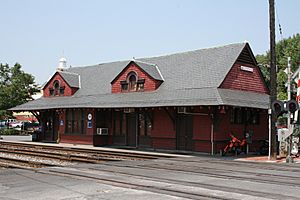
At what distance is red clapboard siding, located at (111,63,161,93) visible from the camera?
87.2 feet

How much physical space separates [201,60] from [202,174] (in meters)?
14.7

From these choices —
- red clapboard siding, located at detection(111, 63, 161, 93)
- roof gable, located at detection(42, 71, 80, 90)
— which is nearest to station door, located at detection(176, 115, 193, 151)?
red clapboard siding, located at detection(111, 63, 161, 93)

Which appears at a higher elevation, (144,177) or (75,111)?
(75,111)

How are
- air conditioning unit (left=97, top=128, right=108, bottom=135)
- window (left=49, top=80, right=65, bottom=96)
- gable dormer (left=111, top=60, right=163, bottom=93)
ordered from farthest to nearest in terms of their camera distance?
window (left=49, top=80, right=65, bottom=96)
air conditioning unit (left=97, top=128, right=108, bottom=135)
gable dormer (left=111, top=60, right=163, bottom=93)

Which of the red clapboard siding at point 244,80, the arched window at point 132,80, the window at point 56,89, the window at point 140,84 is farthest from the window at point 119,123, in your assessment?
the window at point 56,89

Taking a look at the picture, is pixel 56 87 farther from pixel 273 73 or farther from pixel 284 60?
pixel 284 60

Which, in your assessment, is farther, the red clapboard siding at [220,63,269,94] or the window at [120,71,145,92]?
the window at [120,71,145,92]

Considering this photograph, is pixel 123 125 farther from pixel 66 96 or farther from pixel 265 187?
pixel 265 187

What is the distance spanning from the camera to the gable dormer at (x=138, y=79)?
26.7 metres

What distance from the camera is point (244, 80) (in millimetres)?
25438

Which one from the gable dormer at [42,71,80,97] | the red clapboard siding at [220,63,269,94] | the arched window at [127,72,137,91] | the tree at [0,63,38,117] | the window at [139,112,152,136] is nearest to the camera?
the red clapboard siding at [220,63,269,94]

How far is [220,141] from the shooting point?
22.0 metres

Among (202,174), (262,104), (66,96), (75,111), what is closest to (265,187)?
(202,174)

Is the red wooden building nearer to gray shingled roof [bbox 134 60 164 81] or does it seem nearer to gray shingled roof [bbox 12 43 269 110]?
gray shingled roof [bbox 12 43 269 110]
